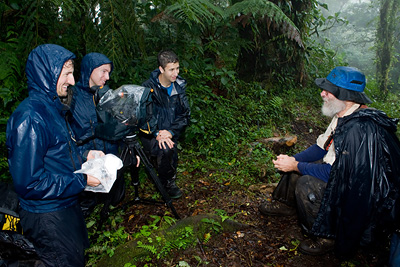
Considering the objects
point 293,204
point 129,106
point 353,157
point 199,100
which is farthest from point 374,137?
point 199,100

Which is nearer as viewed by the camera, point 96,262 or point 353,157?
point 353,157

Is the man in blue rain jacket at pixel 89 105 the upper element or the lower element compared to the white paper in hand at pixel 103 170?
upper

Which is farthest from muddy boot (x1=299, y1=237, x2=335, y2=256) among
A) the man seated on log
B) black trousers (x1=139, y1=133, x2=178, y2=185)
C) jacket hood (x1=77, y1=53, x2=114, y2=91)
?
jacket hood (x1=77, y1=53, x2=114, y2=91)

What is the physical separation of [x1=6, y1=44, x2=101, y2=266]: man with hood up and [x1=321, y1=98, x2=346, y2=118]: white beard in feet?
8.31

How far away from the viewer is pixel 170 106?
148 inches

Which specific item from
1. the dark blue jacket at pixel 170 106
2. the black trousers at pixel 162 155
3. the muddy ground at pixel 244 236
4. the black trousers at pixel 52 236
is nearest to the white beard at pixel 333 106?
the muddy ground at pixel 244 236

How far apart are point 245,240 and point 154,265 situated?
1099 mm

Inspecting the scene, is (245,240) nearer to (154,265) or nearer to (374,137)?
(154,265)

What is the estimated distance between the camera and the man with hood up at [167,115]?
3.52m

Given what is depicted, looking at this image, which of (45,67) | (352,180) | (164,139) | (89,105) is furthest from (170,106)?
(352,180)

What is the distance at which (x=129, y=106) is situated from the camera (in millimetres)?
2600

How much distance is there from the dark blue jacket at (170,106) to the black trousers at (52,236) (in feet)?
6.15

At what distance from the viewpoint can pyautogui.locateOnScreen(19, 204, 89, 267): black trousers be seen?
6.57ft

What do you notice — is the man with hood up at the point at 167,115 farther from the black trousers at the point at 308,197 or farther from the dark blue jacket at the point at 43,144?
the black trousers at the point at 308,197
